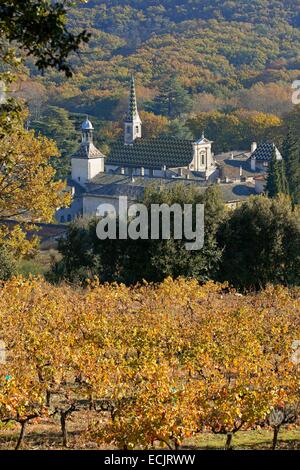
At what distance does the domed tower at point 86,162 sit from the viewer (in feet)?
212

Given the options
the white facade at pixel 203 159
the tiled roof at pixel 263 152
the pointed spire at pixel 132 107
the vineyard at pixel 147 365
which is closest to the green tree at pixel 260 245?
the vineyard at pixel 147 365

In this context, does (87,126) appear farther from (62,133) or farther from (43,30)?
(43,30)

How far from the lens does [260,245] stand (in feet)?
79.7

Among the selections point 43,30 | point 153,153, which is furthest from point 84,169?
point 43,30

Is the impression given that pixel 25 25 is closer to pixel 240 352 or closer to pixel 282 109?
pixel 240 352

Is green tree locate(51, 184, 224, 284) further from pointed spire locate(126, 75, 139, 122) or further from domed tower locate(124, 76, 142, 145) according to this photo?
pointed spire locate(126, 75, 139, 122)

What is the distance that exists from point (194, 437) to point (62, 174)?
5209cm

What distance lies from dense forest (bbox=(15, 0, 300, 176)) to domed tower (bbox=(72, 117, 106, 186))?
189 centimetres

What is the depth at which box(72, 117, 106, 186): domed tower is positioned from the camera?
6462 centimetres

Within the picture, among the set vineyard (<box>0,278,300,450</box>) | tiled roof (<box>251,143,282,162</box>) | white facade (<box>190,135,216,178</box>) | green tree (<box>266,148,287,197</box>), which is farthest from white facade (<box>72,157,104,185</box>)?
vineyard (<box>0,278,300,450</box>)

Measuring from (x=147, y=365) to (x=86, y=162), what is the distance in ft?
177

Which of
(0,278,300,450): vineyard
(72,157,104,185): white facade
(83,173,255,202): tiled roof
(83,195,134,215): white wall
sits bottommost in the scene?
(0,278,300,450): vineyard

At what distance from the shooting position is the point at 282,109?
87.9 m

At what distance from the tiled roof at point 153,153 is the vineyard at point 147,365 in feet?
157
